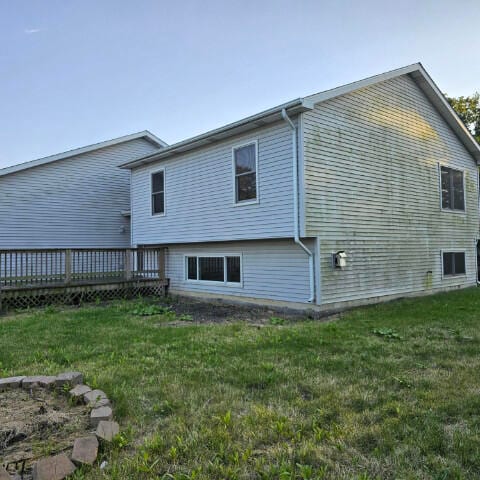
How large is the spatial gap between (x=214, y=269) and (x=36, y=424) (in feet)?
24.9

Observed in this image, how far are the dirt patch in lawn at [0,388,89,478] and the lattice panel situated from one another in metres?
6.51

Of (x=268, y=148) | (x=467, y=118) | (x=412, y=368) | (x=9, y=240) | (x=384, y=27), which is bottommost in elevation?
(x=412, y=368)

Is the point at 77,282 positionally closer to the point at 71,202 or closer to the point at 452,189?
the point at 71,202

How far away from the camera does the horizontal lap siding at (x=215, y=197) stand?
8070 millimetres

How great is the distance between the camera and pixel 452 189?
460 inches

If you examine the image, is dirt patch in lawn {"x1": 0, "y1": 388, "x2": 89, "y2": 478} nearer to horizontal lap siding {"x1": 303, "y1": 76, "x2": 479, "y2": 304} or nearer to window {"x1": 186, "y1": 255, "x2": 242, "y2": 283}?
horizontal lap siding {"x1": 303, "y1": 76, "x2": 479, "y2": 304}

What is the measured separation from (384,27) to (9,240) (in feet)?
43.2

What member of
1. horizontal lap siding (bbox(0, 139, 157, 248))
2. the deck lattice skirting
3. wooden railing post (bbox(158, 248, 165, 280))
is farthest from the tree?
the deck lattice skirting

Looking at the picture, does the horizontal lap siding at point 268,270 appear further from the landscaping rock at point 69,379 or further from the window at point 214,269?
the landscaping rock at point 69,379

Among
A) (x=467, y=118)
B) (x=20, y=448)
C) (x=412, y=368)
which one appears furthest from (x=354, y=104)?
(x=467, y=118)

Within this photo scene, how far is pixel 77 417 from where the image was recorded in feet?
9.90

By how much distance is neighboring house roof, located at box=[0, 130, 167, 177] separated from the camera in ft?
40.0

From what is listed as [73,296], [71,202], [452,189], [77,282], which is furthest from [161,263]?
[452,189]

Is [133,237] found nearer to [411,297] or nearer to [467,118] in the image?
[411,297]
